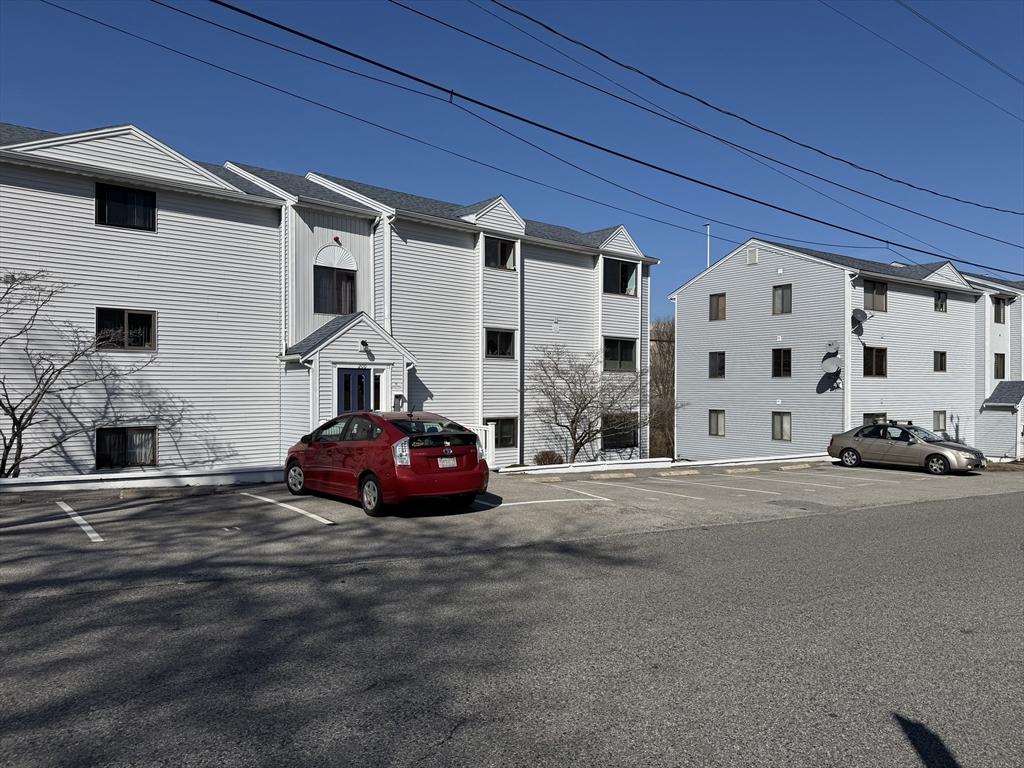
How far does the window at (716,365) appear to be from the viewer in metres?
36.0

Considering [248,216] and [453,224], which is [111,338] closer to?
[248,216]

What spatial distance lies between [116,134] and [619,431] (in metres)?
16.7

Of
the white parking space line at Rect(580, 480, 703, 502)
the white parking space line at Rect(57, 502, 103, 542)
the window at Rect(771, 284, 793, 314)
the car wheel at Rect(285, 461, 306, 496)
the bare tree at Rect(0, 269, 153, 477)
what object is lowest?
the white parking space line at Rect(580, 480, 703, 502)

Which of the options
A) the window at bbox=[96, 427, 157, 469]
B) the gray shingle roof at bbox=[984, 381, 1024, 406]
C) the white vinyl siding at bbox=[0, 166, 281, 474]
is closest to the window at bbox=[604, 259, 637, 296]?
the white vinyl siding at bbox=[0, 166, 281, 474]

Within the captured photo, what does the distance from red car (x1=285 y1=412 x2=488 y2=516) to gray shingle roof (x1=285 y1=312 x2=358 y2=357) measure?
6488 mm

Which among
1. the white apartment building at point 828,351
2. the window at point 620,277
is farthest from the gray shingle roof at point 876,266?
the window at point 620,277

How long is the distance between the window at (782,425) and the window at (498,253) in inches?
614

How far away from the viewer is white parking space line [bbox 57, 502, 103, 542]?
909cm

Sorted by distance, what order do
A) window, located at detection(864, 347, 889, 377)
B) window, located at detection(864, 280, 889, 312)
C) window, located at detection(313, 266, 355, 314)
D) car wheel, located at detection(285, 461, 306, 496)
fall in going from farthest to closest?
window, located at detection(864, 280, 889, 312) → window, located at detection(864, 347, 889, 377) → window, located at detection(313, 266, 355, 314) → car wheel, located at detection(285, 461, 306, 496)

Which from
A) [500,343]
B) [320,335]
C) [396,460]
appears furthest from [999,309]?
[396,460]

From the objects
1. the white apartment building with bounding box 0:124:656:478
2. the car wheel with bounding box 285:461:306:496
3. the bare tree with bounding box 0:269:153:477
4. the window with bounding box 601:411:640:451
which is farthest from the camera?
the window with bounding box 601:411:640:451

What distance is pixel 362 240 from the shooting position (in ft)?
68.1

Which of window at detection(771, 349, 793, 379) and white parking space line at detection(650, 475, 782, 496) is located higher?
window at detection(771, 349, 793, 379)

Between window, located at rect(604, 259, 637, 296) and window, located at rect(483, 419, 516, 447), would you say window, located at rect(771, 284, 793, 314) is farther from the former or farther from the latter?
window, located at rect(483, 419, 516, 447)
